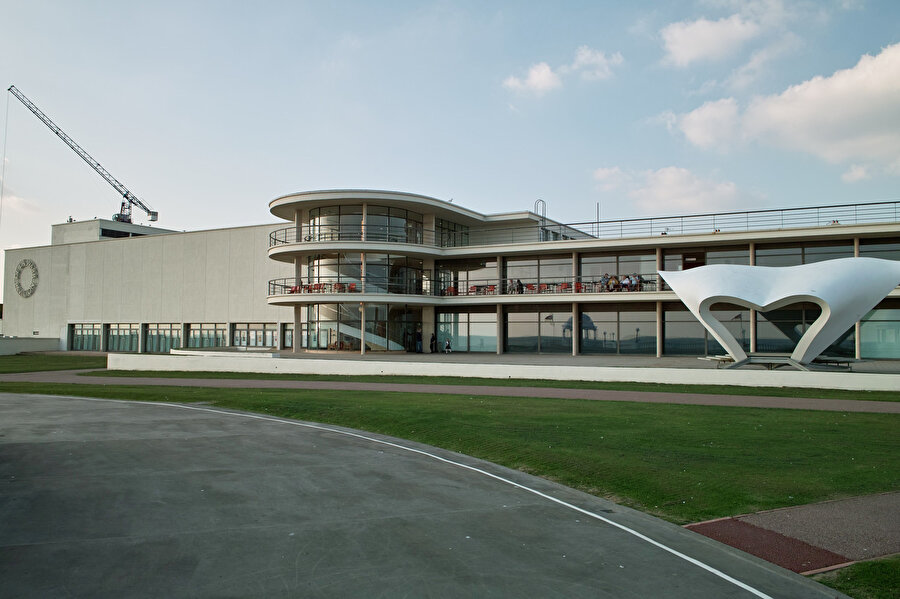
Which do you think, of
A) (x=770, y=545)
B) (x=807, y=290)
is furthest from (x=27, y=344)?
(x=770, y=545)

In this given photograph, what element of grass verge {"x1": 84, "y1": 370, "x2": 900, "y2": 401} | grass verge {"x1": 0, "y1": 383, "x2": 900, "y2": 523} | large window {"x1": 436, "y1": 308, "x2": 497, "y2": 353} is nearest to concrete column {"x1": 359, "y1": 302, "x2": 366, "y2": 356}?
large window {"x1": 436, "y1": 308, "x2": 497, "y2": 353}

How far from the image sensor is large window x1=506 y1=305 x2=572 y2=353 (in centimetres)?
4084

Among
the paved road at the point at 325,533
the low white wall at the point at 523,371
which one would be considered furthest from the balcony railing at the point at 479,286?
the paved road at the point at 325,533

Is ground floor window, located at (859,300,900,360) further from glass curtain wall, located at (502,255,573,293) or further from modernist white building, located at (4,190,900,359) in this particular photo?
glass curtain wall, located at (502,255,573,293)

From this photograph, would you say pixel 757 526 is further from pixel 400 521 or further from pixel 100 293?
pixel 100 293

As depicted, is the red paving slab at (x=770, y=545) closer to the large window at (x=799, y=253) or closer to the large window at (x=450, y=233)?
the large window at (x=799, y=253)

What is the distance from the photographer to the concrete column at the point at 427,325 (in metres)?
42.7

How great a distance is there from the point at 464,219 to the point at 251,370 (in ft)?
63.3

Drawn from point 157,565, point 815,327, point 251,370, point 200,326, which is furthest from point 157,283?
point 157,565

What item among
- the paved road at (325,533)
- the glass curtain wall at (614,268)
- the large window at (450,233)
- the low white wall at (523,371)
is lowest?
the paved road at (325,533)

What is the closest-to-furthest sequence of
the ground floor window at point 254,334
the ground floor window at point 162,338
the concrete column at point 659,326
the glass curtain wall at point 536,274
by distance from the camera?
the concrete column at point 659,326
the glass curtain wall at point 536,274
the ground floor window at point 254,334
the ground floor window at point 162,338

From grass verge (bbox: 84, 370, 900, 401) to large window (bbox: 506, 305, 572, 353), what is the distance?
14.8 m

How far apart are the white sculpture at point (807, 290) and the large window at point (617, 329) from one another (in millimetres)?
12642

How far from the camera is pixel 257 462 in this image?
11.0 meters
